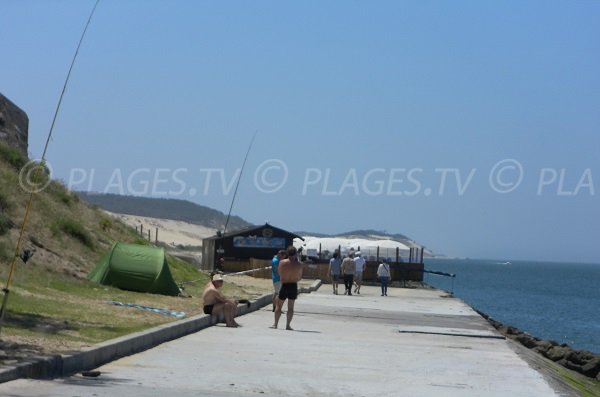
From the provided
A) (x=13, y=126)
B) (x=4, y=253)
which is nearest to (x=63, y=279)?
(x=4, y=253)

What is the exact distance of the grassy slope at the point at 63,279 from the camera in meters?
15.3

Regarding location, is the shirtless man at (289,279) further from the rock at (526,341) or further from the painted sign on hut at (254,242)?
the painted sign on hut at (254,242)

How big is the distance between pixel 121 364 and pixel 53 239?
14113 millimetres

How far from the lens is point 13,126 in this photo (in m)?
35.5

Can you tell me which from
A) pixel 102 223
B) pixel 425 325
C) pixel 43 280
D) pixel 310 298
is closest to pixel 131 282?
pixel 43 280

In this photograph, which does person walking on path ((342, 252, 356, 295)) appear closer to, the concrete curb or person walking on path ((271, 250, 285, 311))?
person walking on path ((271, 250, 285, 311))

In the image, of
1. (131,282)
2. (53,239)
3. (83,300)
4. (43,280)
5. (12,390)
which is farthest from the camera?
(53,239)

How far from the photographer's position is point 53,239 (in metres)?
27.5

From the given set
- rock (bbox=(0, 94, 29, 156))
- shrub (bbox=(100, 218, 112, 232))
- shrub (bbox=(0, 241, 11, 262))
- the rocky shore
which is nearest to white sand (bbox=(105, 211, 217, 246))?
rock (bbox=(0, 94, 29, 156))

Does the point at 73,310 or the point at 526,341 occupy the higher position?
the point at 73,310

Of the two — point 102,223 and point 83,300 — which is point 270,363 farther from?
point 102,223

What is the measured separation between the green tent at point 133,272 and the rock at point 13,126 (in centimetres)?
919

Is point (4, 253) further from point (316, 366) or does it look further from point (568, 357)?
point (568, 357)

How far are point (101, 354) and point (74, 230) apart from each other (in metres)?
15.6
